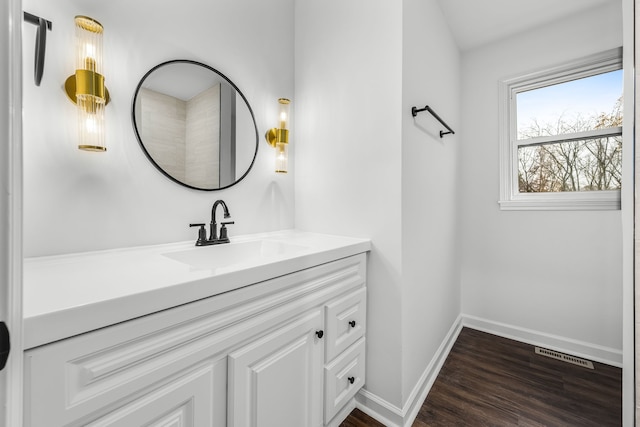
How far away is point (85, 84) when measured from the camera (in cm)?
94

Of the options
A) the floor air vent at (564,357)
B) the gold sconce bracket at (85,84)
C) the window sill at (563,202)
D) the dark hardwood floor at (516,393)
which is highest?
the gold sconce bracket at (85,84)

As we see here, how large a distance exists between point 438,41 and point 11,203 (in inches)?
88.1

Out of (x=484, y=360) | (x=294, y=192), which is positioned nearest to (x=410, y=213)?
(x=294, y=192)

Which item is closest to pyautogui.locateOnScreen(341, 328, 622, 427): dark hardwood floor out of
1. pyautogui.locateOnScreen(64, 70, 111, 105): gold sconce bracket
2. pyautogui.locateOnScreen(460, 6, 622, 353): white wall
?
pyautogui.locateOnScreen(460, 6, 622, 353): white wall

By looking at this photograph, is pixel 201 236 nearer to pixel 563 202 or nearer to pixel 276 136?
pixel 276 136

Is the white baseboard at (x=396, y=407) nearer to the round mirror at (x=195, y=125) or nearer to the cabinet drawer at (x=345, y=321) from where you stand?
the cabinet drawer at (x=345, y=321)

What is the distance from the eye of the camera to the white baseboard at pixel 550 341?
190 centimetres

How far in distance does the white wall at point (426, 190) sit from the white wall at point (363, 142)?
0.18ft

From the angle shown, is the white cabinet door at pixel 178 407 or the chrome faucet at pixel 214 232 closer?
the white cabinet door at pixel 178 407

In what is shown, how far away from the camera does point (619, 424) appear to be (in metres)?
1.38

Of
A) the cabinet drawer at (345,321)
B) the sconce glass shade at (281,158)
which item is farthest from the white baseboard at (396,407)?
Answer: the sconce glass shade at (281,158)

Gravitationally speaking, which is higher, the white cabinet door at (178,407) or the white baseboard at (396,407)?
the white cabinet door at (178,407)

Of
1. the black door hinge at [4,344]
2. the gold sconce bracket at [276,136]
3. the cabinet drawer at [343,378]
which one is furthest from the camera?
the gold sconce bracket at [276,136]

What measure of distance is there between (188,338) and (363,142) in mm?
1191
